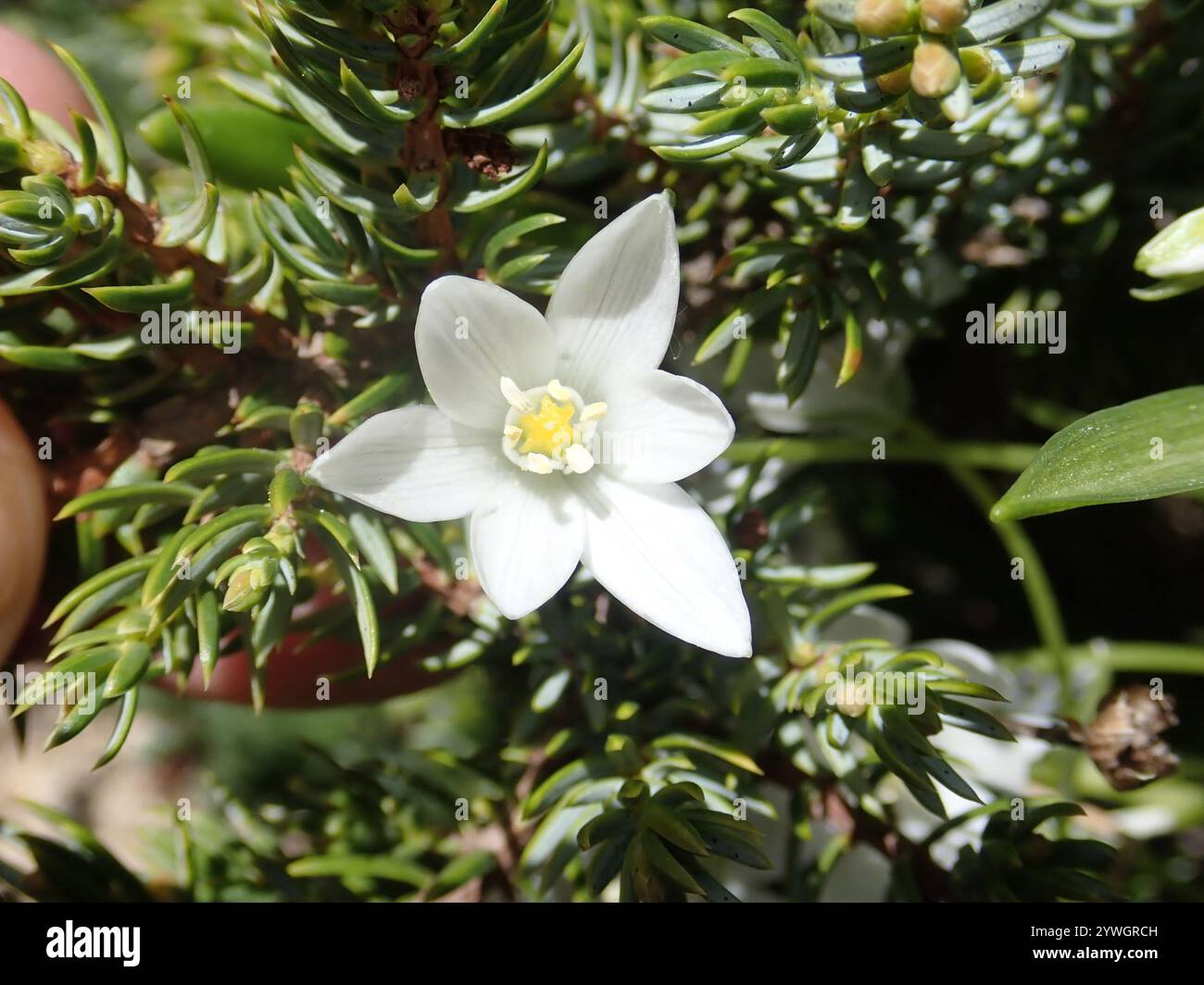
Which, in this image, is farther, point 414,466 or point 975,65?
point 414,466

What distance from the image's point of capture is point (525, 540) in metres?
0.80

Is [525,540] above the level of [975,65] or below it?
below

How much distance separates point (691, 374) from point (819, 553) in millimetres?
441

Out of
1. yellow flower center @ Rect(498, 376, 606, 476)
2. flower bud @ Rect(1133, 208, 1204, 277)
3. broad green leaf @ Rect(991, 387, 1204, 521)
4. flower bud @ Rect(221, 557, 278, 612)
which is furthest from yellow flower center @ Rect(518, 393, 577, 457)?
flower bud @ Rect(1133, 208, 1204, 277)

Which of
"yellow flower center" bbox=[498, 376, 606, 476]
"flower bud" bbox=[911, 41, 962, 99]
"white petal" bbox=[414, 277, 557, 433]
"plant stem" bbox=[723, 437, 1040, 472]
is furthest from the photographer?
"plant stem" bbox=[723, 437, 1040, 472]

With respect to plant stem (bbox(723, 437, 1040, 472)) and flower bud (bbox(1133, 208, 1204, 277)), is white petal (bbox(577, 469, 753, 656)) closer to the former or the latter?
plant stem (bbox(723, 437, 1040, 472))

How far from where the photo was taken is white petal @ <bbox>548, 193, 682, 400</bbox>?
749 mm

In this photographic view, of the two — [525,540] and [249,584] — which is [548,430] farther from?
[249,584]

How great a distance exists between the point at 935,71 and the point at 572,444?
1.32ft

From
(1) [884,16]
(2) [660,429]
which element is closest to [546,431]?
(2) [660,429]

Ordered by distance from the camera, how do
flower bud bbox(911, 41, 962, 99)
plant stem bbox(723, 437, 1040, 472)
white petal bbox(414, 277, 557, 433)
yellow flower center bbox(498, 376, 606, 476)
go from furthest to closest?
plant stem bbox(723, 437, 1040, 472) → yellow flower center bbox(498, 376, 606, 476) → white petal bbox(414, 277, 557, 433) → flower bud bbox(911, 41, 962, 99)

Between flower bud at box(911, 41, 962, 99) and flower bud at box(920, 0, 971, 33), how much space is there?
12 millimetres

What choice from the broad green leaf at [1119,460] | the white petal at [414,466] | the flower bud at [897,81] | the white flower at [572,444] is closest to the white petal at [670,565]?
the white flower at [572,444]
